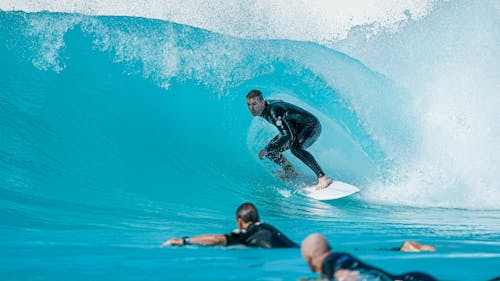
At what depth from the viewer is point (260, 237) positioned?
4.72 m

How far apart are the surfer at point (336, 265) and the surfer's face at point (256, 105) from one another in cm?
533

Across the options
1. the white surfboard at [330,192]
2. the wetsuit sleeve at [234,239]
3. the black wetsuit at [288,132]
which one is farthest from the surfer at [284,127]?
the wetsuit sleeve at [234,239]

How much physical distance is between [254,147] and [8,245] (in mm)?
6152

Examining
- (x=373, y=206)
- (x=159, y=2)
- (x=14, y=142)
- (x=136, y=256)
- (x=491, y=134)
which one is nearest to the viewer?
(x=136, y=256)

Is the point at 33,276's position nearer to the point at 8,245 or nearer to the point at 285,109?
the point at 8,245

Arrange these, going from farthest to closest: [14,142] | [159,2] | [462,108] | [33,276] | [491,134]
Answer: [159,2] → [462,108] → [491,134] → [14,142] → [33,276]

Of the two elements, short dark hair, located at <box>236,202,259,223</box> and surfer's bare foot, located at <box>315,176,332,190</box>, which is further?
surfer's bare foot, located at <box>315,176,332,190</box>

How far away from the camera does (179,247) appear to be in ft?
16.3

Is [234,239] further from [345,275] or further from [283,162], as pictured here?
[283,162]

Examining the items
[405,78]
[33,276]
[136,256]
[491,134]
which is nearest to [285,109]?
[136,256]

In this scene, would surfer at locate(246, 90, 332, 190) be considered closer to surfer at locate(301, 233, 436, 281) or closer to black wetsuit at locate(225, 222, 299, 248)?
black wetsuit at locate(225, 222, 299, 248)

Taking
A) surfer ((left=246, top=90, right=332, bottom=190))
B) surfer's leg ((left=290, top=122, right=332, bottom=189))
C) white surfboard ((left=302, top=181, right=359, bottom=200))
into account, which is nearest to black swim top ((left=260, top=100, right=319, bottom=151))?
surfer ((left=246, top=90, right=332, bottom=190))

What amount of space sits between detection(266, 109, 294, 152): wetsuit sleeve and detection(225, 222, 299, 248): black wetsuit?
3.72 m

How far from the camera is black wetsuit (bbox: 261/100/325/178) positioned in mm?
8469
